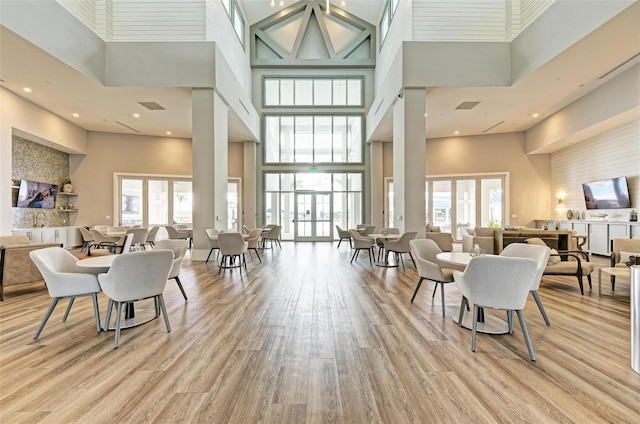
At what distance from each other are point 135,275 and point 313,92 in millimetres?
12108

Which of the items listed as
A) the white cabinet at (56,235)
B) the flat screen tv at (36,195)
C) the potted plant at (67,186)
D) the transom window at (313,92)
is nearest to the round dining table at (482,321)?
the white cabinet at (56,235)

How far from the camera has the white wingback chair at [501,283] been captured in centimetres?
272

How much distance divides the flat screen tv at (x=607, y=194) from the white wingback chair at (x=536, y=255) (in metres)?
6.81

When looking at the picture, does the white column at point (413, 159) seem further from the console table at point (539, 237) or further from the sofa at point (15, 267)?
the sofa at point (15, 267)

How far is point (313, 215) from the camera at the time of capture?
13562 millimetres

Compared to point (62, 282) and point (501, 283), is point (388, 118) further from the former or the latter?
point (62, 282)

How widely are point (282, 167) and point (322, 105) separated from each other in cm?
328

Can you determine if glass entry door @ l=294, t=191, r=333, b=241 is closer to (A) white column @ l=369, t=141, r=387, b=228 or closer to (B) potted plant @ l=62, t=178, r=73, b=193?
(A) white column @ l=369, t=141, r=387, b=228

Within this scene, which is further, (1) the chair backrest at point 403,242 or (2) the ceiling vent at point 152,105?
(2) the ceiling vent at point 152,105

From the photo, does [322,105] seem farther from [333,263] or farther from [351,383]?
[351,383]

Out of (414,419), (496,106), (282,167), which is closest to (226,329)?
(414,419)

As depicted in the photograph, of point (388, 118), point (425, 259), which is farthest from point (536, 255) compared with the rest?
point (388, 118)

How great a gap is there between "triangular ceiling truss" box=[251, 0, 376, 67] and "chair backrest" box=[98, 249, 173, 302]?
1214 cm

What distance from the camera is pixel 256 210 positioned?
43.2 feet
